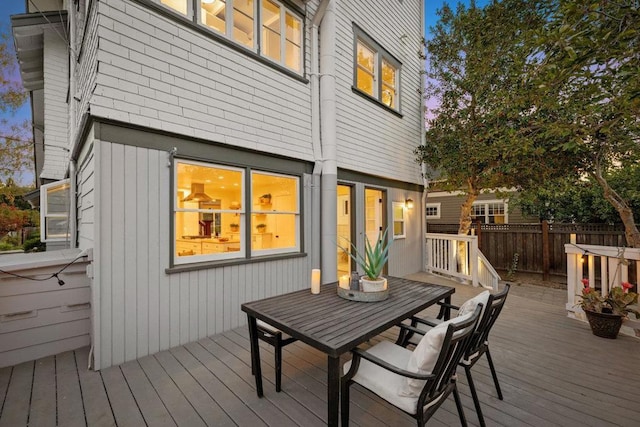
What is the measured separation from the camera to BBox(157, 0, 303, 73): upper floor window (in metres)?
3.71

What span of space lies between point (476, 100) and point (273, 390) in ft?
21.5

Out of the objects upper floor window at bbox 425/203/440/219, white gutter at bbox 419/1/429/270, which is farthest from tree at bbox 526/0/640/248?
upper floor window at bbox 425/203/440/219

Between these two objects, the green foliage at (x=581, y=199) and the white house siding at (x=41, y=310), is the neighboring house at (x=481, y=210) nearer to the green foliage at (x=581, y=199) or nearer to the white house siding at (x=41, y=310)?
the green foliage at (x=581, y=199)

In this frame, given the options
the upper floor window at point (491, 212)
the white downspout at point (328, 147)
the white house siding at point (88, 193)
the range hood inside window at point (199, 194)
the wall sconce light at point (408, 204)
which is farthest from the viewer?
the upper floor window at point (491, 212)

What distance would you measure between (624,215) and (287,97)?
6128 mm

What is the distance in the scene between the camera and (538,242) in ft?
24.6

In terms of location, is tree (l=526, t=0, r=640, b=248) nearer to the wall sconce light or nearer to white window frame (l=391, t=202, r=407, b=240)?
white window frame (l=391, t=202, r=407, b=240)

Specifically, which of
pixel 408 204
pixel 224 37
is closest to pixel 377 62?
pixel 408 204

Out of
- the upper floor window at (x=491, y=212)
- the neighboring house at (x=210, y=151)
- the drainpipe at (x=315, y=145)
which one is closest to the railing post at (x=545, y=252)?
the neighboring house at (x=210, y=151)

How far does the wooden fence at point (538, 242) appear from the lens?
6723 millimetres

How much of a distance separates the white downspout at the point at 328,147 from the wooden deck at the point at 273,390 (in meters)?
1.74

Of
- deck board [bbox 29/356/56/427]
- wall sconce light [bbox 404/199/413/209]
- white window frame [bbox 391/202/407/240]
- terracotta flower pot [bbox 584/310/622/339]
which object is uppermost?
wall sconce light [bbox 404/199/413/209]

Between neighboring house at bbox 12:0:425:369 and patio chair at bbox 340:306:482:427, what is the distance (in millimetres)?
2453

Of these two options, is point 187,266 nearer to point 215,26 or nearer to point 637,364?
point 215,26
